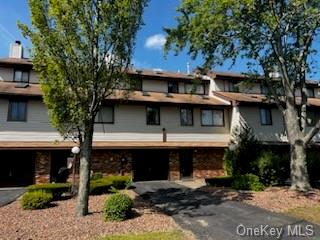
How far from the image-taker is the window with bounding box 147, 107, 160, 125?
74.3 ft

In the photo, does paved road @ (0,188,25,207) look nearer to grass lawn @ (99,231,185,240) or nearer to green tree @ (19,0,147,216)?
green tree @ (19,0,147,216)

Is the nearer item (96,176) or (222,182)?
(222,182)

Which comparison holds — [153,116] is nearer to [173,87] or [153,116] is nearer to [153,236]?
[173,87]

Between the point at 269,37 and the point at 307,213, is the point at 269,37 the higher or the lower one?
the higher one

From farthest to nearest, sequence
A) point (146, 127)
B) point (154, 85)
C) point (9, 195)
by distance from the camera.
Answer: point (154, 85)
point (146, 127)
point (9, 195)

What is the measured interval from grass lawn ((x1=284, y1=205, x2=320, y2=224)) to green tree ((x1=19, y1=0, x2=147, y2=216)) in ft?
25.3

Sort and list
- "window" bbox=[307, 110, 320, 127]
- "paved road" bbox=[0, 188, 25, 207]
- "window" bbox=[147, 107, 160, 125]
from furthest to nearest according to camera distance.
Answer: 1. "window" bbox=[307, 110, 320, 127]
2. "window" bbox=[147, 107, 160, 125]
3. "paved road" bbox=[0, 188, 25, 207]

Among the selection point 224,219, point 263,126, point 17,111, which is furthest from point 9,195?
point 263,126

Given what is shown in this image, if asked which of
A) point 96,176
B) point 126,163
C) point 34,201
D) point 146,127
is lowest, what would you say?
point 34,201

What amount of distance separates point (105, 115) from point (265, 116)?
41.2 feet

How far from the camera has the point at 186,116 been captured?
77.5 ft

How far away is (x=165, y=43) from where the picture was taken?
19.5 metres

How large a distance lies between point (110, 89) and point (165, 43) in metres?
8.23

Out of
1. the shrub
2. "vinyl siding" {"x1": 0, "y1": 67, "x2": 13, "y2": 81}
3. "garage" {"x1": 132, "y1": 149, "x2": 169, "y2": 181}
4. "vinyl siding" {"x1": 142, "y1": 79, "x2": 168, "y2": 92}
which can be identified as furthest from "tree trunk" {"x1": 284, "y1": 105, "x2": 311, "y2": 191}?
"vinyl siding" {"x1": 0, "y1": 67, "x2": 13, "y2": 81}
